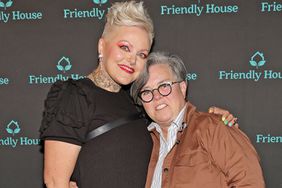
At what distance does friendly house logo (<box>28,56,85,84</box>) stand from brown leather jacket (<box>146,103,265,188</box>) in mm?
1110

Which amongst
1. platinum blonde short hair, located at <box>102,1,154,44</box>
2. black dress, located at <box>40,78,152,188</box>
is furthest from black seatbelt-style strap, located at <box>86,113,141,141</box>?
platinum blonde short hair, located at <box>102,1,154,44</box>

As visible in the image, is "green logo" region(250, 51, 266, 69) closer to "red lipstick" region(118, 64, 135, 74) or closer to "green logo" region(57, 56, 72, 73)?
"red lipstick" region(118, 64, 135, 74)

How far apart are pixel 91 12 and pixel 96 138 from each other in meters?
1.12

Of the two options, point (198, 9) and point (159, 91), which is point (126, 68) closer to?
point (159, 91)

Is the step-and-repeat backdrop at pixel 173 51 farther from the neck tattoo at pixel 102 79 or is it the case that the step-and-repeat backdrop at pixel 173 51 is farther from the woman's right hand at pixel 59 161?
the woman's right hand at pixel 59 161

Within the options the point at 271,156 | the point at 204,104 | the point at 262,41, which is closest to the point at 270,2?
the point at 262,41

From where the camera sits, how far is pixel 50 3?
2.39 m

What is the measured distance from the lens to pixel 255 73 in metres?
2.27

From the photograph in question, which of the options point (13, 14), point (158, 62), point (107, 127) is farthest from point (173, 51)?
point (13, 14)

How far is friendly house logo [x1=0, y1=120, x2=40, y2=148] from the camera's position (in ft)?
8.00

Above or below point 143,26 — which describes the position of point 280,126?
below

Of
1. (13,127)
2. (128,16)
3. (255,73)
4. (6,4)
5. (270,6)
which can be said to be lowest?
(13,127)

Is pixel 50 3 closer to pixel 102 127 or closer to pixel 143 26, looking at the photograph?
pixel 143 26

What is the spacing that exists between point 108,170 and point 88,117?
258mm
